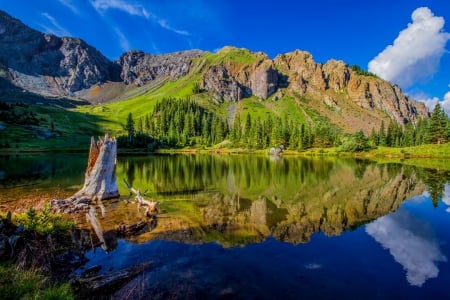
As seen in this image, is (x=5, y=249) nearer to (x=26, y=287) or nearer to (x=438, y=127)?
(x=26, y=287)

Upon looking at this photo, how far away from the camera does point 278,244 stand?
70.0 feet

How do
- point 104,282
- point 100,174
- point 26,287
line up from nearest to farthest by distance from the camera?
point 26,287 < point 104,282 < point 100,174

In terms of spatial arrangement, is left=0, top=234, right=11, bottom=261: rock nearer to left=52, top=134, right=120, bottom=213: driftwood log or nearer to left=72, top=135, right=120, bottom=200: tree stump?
left=52, top=134, right=120, bottom=213: driftwood log

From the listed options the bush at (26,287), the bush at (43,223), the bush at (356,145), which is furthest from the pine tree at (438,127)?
the bush at (26,287)

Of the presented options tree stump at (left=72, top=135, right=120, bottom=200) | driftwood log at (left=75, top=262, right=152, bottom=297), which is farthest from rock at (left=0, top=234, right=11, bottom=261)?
tree stump at (left=72, top=135, right=120, bottom=200)

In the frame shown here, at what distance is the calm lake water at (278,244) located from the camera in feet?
49.0

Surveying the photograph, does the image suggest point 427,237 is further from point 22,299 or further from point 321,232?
point 22,299

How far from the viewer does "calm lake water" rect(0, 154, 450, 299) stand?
1494 cm

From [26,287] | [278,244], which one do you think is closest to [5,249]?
[26,287]

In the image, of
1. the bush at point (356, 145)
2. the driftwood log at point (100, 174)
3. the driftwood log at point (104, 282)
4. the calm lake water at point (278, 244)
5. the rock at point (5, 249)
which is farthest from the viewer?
the bush at point (356, 145)

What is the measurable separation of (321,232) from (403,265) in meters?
6.90

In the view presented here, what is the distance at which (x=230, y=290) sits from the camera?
14391 millimetres

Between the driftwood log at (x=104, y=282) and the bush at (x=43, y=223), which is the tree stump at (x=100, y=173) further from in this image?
the driftwood log at (x=104, y=282)

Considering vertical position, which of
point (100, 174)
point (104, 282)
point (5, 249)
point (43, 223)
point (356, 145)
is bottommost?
point (104, 282)
